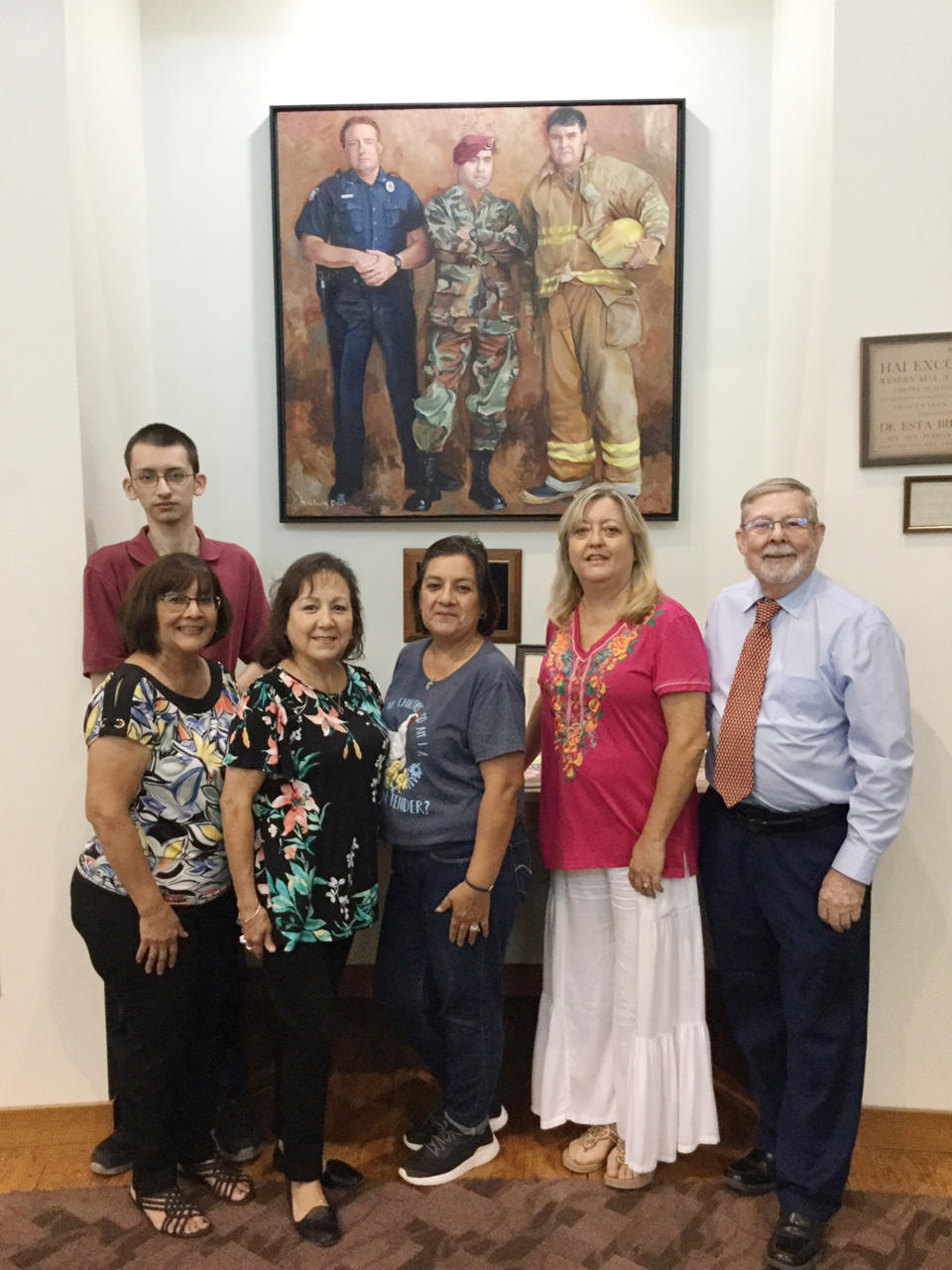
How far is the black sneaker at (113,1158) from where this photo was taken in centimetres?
205

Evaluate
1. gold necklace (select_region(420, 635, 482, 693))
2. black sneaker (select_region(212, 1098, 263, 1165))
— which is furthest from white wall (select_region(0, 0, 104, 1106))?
gold necklace (select_region(420, 635, 482, 693))

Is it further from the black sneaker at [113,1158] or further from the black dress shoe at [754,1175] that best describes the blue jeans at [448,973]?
the black sneaker at [113,1158]

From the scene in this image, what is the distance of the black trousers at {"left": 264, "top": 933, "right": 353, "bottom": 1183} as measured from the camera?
5.78 ft

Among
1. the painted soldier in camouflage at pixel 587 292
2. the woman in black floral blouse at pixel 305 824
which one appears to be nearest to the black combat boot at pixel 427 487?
the painted soldier in camouflage at pixel 587 292

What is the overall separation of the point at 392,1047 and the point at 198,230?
2481 millimetres

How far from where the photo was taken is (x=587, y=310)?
2602 mm

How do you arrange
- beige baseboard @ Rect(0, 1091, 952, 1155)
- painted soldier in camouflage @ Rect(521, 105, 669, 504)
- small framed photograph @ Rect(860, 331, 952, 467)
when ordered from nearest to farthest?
small framed photograph @ Rect(860, 331, 952, 467) < beige baseboard @ Rect(0, 1091, 952, 1155) < painted soldier in camouflage @ Rect(521, 105, 669, 504)

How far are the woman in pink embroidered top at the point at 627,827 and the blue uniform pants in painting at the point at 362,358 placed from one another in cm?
94

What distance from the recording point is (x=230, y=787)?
171cm

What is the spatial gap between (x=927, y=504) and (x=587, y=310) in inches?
43.9

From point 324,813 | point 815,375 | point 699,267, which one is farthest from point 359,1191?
point 699,267

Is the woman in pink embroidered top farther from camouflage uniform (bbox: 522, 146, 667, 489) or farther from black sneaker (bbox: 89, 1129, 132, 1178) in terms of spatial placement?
black sneaker (bbox: 89, 1129, 132, 1178)

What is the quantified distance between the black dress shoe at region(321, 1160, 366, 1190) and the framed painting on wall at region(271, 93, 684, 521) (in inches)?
66.5

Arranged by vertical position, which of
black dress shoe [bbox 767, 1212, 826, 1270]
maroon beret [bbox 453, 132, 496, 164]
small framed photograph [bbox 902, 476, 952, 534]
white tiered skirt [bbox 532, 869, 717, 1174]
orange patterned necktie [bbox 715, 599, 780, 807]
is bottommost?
black dress shoe [bbox 767, 1212, 826, 1270]
